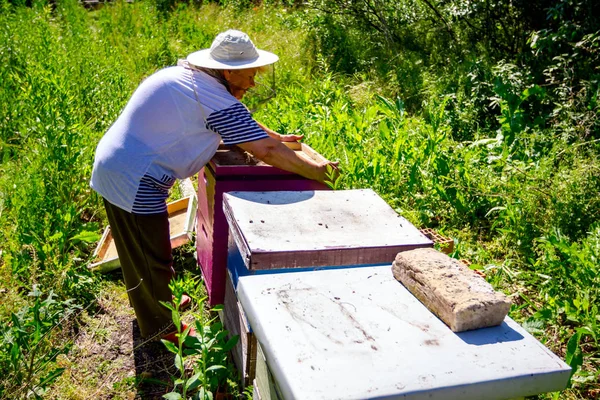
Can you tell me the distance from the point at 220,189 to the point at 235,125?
1.19ft

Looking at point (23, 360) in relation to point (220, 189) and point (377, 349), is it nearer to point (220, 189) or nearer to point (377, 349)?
point (220, 189)

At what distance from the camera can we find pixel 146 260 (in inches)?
126

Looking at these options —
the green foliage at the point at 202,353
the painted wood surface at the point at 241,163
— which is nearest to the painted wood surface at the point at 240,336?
the green foliage at the point at 202,353

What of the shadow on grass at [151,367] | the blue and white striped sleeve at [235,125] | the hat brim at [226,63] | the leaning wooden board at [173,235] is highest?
the hat brim at [226,63]

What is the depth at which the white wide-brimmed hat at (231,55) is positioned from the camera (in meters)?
3.00

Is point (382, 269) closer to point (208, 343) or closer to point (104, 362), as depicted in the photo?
point (208, 343)

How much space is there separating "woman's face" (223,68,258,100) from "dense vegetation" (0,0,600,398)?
110 cm

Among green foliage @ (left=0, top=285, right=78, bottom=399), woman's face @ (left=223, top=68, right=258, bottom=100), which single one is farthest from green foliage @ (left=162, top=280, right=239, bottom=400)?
woman's face @ (left=223, top=68, right=258, bottom=100)

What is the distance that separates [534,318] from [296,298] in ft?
5.26

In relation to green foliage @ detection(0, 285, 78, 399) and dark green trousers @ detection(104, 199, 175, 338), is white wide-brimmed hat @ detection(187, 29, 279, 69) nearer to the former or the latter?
dark green trousers @ detection(104, 199, 175, 338)

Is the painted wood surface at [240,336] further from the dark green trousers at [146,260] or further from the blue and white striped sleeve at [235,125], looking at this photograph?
the blue and white striped sleeve at [235,125]

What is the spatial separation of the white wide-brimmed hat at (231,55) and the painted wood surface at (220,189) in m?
0.53

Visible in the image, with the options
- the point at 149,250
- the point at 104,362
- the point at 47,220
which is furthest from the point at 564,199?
the point at 47,220

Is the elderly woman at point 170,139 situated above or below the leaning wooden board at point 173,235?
above
